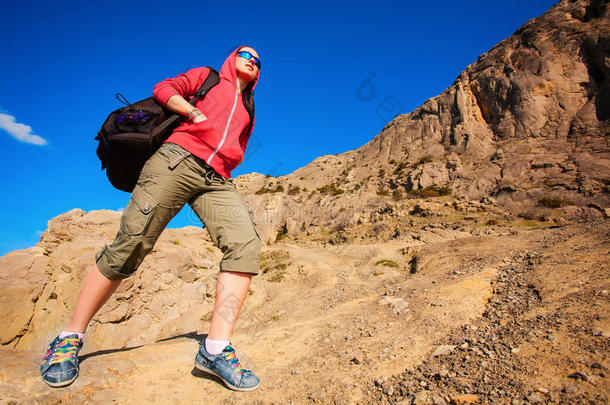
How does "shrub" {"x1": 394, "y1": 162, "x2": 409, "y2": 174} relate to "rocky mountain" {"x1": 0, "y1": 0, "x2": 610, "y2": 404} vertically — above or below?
above

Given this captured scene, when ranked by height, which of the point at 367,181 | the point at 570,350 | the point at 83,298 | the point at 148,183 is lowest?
the point at 570,350

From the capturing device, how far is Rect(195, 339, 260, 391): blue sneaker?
2.35m

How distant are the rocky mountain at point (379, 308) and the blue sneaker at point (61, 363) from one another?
0.21 feet

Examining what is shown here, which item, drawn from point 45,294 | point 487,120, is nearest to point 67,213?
point 45,294

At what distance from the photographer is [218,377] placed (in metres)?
2.53

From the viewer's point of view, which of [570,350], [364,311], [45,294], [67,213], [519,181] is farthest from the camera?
[519,181]

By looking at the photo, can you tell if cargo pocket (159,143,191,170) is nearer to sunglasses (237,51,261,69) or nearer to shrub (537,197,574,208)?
sunglasses (237,51,261,69)

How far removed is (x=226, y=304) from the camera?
239 cm

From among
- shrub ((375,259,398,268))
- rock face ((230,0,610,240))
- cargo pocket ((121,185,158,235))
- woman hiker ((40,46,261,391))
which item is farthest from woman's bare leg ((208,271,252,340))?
rock face ((230,0,610,240))

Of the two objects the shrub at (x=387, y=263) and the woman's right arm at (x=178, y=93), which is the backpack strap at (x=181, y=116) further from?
the shrub at (x=387, y=263)

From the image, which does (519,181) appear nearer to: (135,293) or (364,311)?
(364,311)

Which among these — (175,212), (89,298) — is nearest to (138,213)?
(175,212)

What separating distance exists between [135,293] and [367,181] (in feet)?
91.1

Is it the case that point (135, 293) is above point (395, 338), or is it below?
above
